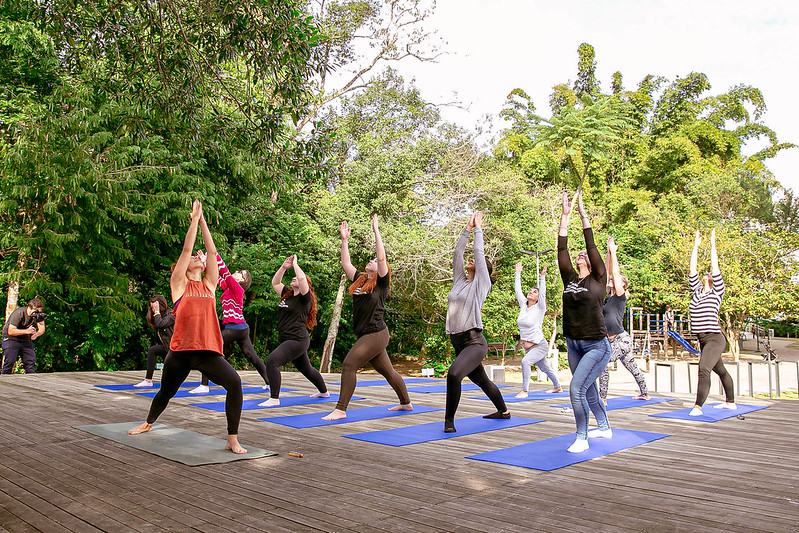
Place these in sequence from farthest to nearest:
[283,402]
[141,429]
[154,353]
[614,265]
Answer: [154,353], [283,402], [614,265], [141,429]

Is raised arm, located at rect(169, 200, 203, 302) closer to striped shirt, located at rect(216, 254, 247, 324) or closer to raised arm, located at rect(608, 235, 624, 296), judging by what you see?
striped shirt, located at rect(216, 254, 247, 324)

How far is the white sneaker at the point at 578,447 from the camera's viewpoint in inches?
184

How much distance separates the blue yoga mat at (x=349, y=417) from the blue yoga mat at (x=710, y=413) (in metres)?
2.70

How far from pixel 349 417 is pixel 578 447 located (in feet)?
8.53

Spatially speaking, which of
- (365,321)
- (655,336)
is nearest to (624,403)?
(365,321)

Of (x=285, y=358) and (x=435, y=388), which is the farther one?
(x=435, y=388)

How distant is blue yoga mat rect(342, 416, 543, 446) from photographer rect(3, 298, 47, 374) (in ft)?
25.2

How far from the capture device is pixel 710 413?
7.16 metres

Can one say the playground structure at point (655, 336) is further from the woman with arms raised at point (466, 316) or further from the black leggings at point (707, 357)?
the woman with arms raised at point (466, 316)

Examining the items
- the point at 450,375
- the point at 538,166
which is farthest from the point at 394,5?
the point at 450,375

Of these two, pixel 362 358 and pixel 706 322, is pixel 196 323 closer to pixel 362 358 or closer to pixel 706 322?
pixel 362 358

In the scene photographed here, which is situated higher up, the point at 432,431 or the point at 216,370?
the point at 216,370

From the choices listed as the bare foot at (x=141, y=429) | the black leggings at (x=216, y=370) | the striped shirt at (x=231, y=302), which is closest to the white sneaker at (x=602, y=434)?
the black leggings at (x=216, y=370)

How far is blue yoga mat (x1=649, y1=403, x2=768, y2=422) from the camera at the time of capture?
6746 mm
